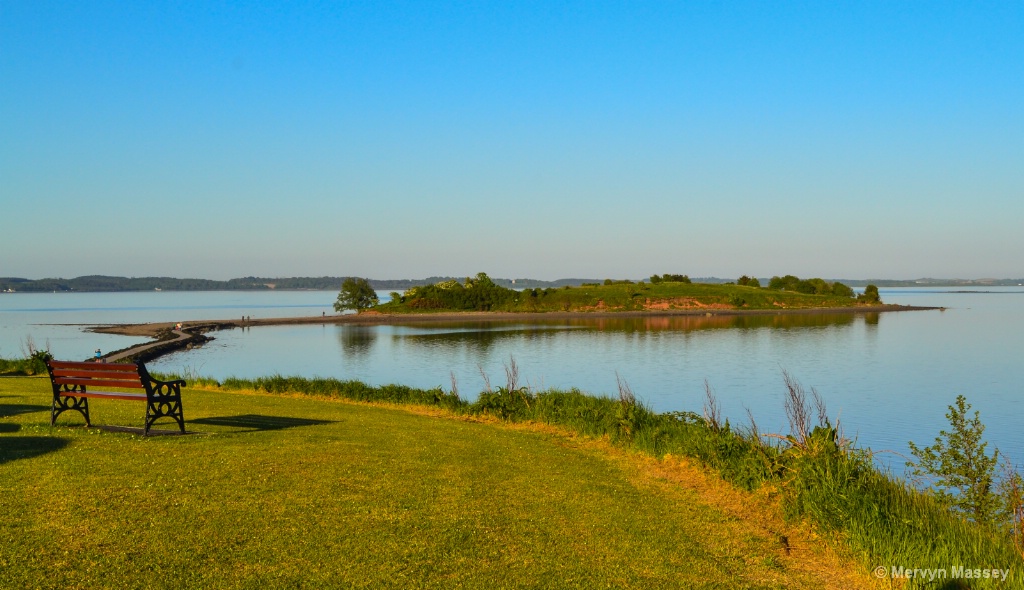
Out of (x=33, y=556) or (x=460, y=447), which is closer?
(x=33, y=556)

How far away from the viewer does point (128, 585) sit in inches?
258

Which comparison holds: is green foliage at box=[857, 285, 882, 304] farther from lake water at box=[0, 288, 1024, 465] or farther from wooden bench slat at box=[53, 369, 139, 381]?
wooden bench slat at box=[53, 369, 139, 381]

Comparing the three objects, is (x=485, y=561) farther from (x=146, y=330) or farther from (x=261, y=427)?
(x=146, y=330)

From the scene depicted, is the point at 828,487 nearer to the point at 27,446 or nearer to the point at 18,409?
the point at 27,446

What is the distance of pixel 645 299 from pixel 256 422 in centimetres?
14426

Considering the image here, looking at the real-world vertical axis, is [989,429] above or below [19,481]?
below

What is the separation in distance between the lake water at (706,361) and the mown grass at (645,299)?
35199mm

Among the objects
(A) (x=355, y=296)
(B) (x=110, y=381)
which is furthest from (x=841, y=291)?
(B) (x=110, y=381)

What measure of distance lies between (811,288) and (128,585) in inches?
7214

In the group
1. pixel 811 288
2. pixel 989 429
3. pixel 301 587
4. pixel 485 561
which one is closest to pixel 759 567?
pixel 485 561

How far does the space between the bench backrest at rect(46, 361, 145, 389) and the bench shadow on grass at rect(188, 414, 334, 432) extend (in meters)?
2.18

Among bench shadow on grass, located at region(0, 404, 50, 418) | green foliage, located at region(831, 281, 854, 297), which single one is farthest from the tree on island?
bench shadow on grass, located at region(0, 404, 50, 418)

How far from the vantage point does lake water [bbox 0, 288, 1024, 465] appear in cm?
3634

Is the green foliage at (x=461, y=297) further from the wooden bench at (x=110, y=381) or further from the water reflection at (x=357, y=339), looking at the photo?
the wooden bench at (x=110, y=381)
